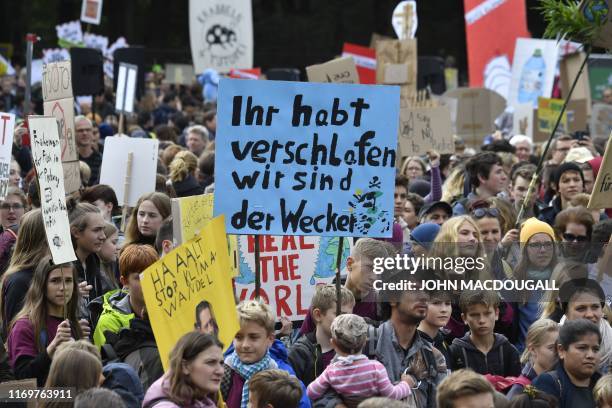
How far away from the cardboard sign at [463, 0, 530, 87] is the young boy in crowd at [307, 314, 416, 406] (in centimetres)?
1350

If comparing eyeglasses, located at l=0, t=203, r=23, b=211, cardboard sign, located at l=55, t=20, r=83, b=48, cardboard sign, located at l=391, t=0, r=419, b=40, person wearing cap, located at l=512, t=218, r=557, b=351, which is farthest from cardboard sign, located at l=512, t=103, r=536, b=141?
person wearing cap, located at l=512, t=218, r=557, b=351

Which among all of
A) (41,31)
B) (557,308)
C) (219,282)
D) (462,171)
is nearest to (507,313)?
(557,308)

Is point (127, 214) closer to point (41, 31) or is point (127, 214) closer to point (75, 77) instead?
point (75, 77)

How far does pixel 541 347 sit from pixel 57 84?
4806mm

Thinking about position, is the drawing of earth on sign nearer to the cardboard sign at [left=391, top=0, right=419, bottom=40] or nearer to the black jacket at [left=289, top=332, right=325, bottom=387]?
the black jacket at [left=289, top=332, right=325, bottom=387]

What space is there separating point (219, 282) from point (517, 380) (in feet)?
4.30

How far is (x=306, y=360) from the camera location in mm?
6184

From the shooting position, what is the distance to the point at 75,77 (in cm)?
1352

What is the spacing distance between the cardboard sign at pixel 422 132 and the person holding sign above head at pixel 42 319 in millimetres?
6762

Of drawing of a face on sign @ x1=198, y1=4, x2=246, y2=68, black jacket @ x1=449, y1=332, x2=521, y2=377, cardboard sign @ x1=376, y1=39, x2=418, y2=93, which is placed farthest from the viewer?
drawing of a face on sign @ x1=198, y1=4, x2=246, y2=68

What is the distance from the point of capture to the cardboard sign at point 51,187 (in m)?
6.09

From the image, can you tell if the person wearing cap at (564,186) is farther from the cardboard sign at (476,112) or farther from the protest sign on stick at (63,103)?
the cardboard sign at (476,112)

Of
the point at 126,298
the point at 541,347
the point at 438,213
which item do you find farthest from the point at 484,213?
the point at 126,298

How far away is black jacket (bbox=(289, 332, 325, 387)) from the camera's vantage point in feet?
20.2
